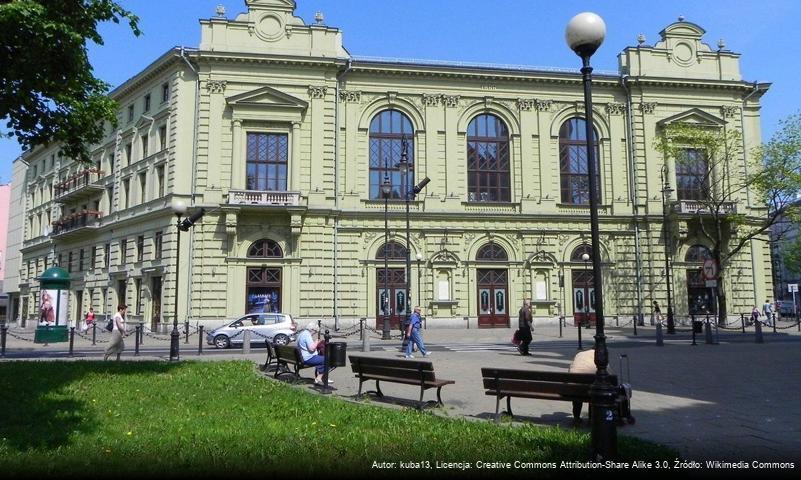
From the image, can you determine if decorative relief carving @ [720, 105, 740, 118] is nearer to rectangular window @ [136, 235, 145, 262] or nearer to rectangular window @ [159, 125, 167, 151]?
rectangular window @ [159, 125, 167, 151]

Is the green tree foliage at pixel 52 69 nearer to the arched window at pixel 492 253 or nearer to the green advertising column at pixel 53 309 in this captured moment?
the green advertising column at pixel 53 309

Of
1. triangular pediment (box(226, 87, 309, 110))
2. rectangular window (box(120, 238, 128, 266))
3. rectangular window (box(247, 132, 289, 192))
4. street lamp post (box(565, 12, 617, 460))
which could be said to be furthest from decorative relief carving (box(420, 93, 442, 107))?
street lamp post (box(565, 12, 617, 460))

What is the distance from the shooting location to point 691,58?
42.8m

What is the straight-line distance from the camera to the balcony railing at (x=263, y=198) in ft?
116

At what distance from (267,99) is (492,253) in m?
17.1

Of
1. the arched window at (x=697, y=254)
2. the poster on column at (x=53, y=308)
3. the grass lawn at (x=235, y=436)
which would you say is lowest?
the grass lawn at (x=235, y=436)

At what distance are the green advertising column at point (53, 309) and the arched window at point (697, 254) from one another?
3791cm

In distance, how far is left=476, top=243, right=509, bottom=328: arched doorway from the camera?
38625 millimetres

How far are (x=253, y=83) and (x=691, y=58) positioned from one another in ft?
99.1

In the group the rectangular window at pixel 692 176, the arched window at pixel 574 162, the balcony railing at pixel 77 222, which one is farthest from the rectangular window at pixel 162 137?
the rectangular window at pixel 692 176

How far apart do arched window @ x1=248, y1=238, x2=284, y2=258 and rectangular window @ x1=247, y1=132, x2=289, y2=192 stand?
333 centimetres

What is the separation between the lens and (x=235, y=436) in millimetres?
8070

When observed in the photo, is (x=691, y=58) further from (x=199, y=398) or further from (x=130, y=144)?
(x=199, y=398)

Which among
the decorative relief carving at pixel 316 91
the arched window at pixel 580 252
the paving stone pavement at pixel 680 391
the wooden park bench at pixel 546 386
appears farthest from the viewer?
the arched window at pixel 580 252
